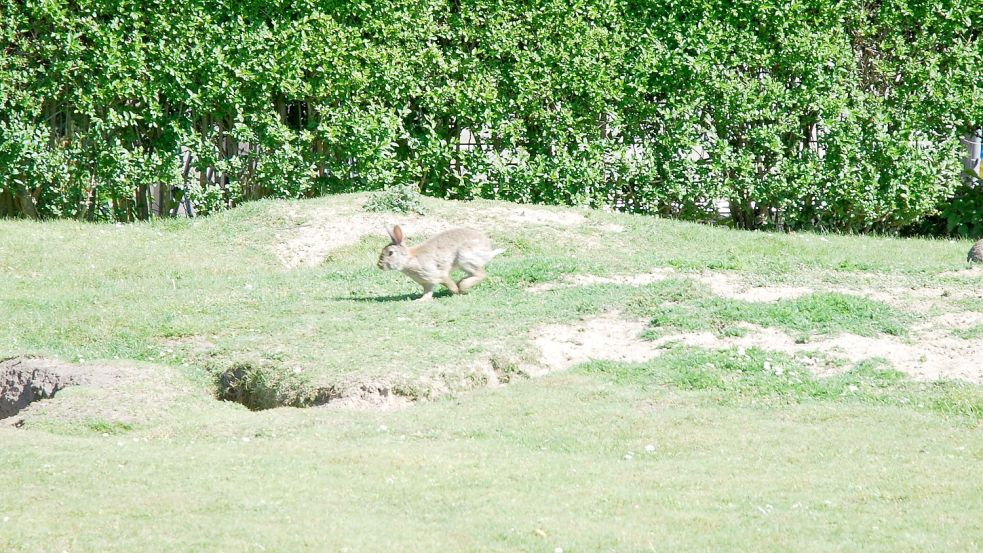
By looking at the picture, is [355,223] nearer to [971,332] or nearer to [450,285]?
[450,285]

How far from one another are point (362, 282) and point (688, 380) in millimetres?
4237

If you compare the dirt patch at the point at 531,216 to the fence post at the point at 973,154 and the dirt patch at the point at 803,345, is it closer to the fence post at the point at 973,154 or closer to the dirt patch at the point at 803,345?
the dirt patch at the point at 803,345

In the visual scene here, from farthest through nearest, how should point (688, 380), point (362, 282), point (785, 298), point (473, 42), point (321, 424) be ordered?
point (473, 42), point (362, 282), point (785, 298), point (688, 380), point (321, 424)

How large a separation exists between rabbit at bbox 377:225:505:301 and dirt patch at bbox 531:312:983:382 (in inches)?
52.0

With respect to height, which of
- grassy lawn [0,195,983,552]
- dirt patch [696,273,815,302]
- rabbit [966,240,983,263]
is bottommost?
grassy lawn [0,195,983,552]

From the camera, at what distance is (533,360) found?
9000 millimetres

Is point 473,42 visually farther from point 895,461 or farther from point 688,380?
point 895,461

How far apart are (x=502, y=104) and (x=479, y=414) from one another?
29.5 feet

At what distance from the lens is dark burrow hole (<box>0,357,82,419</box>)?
8664 mm

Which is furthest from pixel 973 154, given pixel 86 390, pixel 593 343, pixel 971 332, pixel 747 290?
pixel 86 390

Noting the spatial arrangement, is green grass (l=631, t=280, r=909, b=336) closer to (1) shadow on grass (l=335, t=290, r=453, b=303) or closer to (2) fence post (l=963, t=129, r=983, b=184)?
(1) shadow on grass (l=335, t=290, r=453, b=303)

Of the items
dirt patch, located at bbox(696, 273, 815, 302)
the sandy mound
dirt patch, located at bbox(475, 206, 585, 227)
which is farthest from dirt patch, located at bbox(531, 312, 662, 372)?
dirt patch, located at bbox(475, 206, 585, 227)

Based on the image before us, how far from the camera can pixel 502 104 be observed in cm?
1625

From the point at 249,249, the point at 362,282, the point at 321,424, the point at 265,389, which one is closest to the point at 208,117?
the point at 249,249
